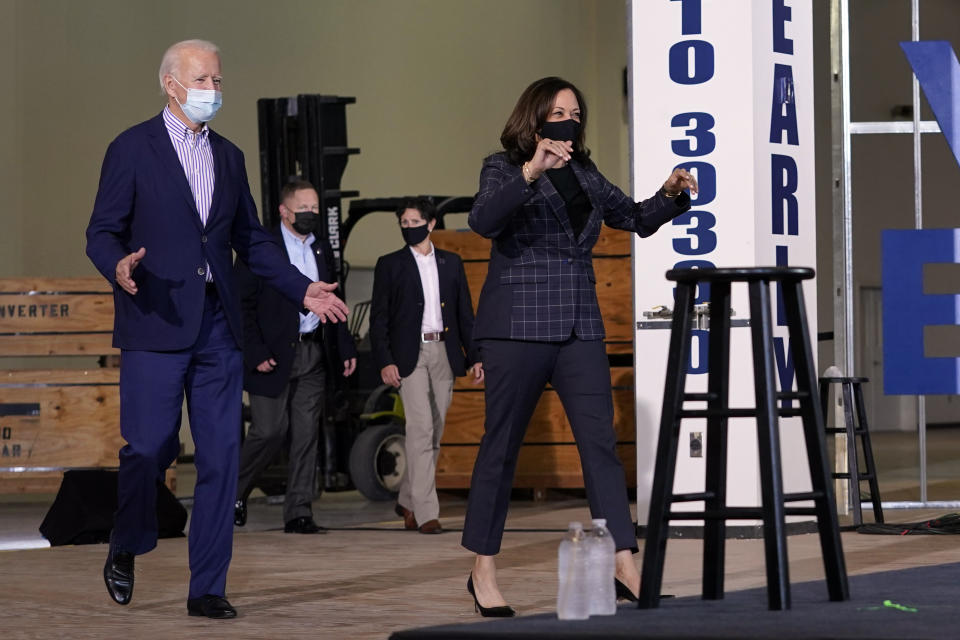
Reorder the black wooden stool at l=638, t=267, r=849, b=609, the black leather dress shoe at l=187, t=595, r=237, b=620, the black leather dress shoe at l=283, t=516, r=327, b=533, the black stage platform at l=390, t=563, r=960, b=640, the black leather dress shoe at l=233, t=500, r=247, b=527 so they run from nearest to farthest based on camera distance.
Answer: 1. the black stage platform at l=390, t=563, r=960, b=640
2. the black wooden stool at l=638, t=267, r=849, b=609
3. the black leather dress shoe at l=187, t=595, r=237, b=620
4. the black leather dress shoe at l=283, t=516, r=327, b=533
5. the black leather dress shoe at l=233, t=500, r=247, b=527

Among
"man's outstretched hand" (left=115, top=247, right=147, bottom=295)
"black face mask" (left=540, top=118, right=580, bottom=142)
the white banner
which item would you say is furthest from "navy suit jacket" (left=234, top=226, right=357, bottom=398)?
"black face mask" (left=540, top=118, right=580, bottom=142)

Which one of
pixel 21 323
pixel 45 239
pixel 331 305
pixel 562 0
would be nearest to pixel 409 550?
pixel 331 305

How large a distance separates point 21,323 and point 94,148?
5.01 m

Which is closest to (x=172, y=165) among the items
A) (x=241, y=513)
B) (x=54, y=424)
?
(x=241, y=513)

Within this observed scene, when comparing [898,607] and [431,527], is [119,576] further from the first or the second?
[431,527]

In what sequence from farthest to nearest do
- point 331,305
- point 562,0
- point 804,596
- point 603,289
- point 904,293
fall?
point 562,0, point 603,289, point 904,293, point 331,305, point 804,596

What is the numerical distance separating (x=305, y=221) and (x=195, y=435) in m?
3.14

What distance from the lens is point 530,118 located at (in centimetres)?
462

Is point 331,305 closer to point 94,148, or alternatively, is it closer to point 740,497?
point 740,497

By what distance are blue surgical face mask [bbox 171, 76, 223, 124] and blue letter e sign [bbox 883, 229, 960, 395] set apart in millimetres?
4345

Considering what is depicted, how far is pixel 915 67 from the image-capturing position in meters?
8.11

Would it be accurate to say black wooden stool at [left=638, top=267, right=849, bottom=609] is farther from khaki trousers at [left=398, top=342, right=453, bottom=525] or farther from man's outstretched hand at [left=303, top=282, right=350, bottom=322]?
khaki trousers at [left=398, top=342, right=453, bottom=525]

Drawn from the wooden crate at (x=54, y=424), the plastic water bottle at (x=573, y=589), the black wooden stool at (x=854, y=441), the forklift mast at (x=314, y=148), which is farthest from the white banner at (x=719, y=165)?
the wooden crate at (x=54, y=424)

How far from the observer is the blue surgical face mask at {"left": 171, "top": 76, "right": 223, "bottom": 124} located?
497 centimetres
